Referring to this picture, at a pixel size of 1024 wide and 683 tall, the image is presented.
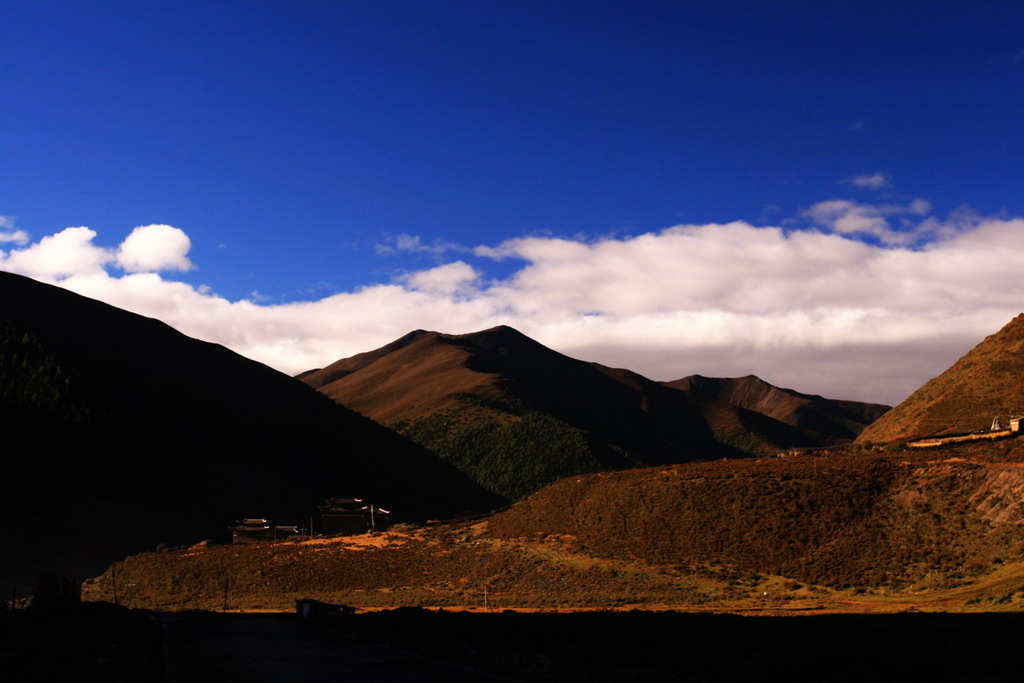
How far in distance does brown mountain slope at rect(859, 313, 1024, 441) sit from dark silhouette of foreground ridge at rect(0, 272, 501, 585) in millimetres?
61944

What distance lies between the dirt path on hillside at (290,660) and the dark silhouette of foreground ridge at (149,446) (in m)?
60.2

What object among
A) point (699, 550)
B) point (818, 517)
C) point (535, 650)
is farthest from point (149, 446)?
point (535, 650)

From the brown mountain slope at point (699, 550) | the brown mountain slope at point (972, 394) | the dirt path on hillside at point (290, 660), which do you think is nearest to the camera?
the dirt path on hillside at point (290, 660)

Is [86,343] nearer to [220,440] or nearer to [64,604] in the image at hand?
[220,440]

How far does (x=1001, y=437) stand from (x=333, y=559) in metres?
54.8

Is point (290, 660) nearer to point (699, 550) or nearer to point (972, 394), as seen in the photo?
point (699, 550)

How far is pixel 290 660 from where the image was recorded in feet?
73.9

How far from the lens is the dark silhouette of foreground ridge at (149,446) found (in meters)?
97.6

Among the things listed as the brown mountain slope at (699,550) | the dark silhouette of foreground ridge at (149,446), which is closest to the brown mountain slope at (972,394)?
the brown mountain slope at (699,550)

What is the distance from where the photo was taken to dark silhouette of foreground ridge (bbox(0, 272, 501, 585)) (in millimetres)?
97562

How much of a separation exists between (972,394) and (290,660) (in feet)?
290

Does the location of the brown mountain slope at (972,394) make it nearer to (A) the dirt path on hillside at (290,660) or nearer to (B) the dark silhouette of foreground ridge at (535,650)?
(B) the dark silhouette of foreground ridge at (535,650)

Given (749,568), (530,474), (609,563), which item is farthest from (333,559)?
(530,474)

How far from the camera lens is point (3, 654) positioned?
18.7 metres
